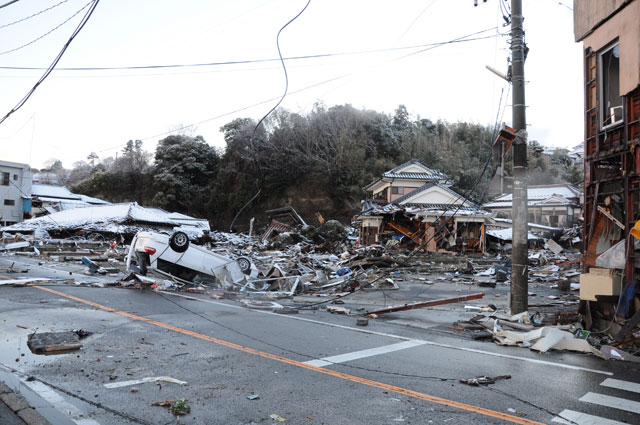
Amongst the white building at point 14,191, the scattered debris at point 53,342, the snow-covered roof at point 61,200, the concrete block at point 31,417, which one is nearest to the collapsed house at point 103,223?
the white building at point 14,191

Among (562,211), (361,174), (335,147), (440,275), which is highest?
(335,147)

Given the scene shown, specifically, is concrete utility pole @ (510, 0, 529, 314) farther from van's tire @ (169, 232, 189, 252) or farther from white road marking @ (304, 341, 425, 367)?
van's tire @ (169, 232, 189, 252)

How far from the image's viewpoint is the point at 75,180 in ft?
282

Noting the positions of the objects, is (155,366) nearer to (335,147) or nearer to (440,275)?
(440,275)

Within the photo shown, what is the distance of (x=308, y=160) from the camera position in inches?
2088

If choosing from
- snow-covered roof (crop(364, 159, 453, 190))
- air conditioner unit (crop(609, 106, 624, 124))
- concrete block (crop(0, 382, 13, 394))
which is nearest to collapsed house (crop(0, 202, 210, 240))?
snow-covered roof (crop(364, 159, 453, 190))

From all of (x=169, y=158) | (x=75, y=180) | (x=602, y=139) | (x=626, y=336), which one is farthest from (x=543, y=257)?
(x=75, y=180)

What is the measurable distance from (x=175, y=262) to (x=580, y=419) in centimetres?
1258

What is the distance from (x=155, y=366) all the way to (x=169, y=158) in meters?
54.5

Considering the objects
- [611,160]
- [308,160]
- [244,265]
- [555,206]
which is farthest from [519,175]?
[308,160]

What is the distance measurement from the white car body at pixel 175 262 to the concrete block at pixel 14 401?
33.0ft

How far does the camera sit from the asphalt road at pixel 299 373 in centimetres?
443

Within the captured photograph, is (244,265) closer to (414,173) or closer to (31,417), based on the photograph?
(31,417)

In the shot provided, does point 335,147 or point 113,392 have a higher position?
point 335,147
